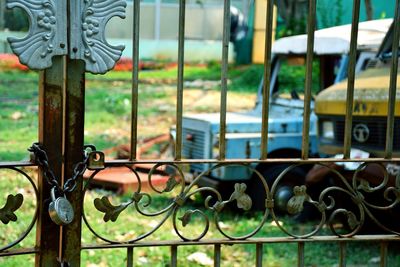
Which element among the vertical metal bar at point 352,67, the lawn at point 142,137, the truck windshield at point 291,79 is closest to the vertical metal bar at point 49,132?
the vertical metal bar at point 352,67

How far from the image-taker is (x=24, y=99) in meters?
13.5

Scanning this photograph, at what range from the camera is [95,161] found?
7.80 feet

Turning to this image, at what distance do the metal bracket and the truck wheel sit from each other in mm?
4637

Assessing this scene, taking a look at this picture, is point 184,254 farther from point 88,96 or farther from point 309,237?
point 88,96

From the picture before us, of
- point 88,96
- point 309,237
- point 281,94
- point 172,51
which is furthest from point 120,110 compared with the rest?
point 309,237

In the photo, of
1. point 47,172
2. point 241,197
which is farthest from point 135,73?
point 241,197

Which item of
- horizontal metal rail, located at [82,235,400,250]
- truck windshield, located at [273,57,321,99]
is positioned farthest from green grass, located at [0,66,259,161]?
horizontal metal rail, located at [82,235,400,250]

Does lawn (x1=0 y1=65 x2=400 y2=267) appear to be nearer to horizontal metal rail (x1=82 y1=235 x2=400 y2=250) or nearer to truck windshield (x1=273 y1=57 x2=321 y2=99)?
truck windshield (x1=273 y1=57 x2=321 y2=99)

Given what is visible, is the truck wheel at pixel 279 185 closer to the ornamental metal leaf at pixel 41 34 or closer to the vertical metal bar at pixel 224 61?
the vertical metal bar at pixel 224 61

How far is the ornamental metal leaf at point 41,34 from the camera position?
7.29ft

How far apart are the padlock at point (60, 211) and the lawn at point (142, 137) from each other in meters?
2.43

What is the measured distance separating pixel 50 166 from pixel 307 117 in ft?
3.06

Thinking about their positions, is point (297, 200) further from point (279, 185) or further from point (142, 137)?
point (142, 137)

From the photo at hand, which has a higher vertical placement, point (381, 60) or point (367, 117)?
point (381, 60)
